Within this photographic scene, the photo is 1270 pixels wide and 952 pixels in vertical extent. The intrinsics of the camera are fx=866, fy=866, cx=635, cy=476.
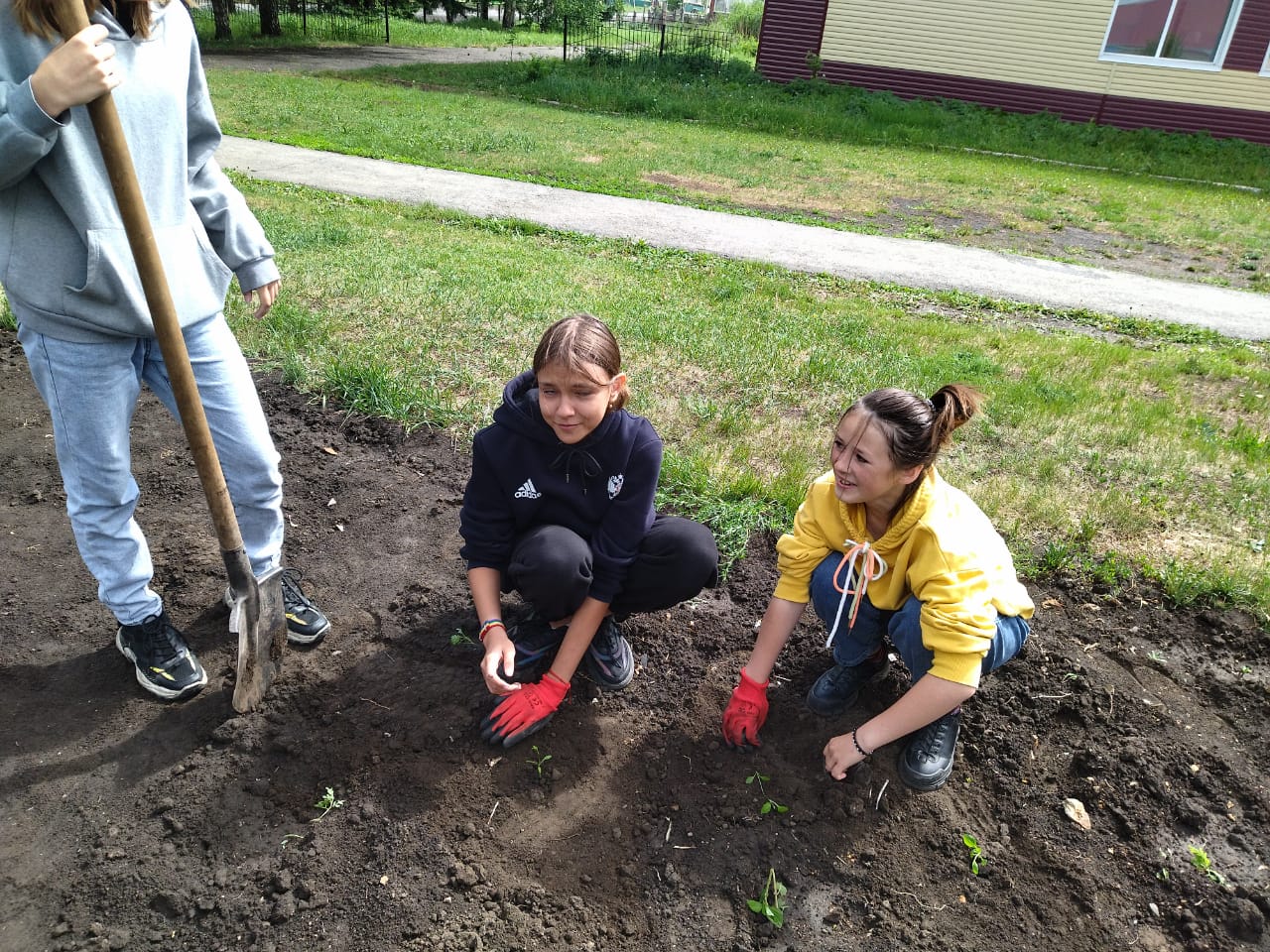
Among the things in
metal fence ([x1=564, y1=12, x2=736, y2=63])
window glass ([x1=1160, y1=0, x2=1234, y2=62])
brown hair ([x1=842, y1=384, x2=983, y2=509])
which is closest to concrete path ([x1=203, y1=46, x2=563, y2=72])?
metal fence ([x1=564, y1=12, x2=736, y2=63])

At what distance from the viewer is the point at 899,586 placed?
2.36m

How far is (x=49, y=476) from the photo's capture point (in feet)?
11.2

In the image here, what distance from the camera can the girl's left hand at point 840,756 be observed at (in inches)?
88.6

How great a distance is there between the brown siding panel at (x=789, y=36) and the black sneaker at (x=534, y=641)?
55.4ft

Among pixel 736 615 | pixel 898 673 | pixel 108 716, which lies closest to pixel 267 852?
pixel 108 716

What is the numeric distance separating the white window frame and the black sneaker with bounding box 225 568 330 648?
17607 millimetres

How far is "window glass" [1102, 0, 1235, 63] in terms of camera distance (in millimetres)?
15305

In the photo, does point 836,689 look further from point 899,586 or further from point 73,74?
point 73,74

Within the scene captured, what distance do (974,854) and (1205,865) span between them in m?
0.57

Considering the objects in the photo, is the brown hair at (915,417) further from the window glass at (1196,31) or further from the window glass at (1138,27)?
the window glass at (1196,31)

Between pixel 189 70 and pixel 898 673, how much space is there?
8.56ft

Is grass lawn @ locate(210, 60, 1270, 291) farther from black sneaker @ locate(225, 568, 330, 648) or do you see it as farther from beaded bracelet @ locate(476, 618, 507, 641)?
beaded bracelet @ locate(476, 618, 507, 641)

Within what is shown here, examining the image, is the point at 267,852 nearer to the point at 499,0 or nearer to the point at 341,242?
the point at 341,242

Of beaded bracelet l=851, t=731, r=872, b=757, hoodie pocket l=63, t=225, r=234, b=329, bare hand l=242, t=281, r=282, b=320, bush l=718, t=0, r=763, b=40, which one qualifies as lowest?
beaded bracelet l=851, t=731, r=872, b=757
